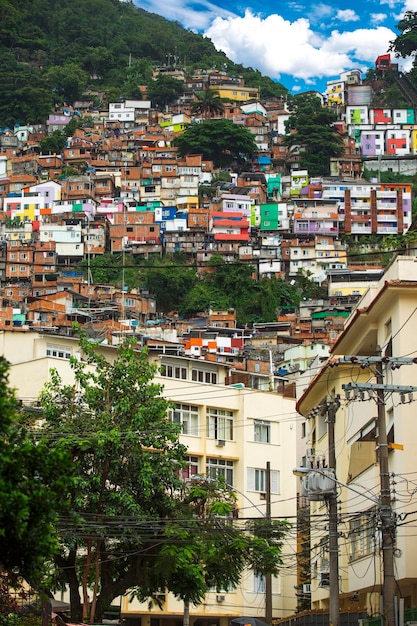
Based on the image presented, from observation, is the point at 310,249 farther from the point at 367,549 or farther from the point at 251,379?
the point at 367,549

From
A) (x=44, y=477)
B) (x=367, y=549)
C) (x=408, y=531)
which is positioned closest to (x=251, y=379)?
(x=367, y=549)

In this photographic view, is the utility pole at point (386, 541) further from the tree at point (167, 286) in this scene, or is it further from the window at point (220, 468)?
the tree at point (167, 286)

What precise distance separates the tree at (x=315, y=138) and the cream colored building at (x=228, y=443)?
405 ft

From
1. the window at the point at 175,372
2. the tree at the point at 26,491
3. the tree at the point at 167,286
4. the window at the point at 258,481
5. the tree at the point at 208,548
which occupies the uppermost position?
the tree at the point at 167,286

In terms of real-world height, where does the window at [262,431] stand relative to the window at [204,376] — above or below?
below

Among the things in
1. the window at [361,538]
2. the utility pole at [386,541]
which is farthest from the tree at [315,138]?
the utility pole at [386,541]

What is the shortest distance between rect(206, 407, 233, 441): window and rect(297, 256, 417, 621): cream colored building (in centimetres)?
1287

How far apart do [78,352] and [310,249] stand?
3627 inches

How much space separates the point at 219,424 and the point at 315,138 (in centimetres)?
13149

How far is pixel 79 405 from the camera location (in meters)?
32.6

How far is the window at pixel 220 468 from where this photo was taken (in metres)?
53.4

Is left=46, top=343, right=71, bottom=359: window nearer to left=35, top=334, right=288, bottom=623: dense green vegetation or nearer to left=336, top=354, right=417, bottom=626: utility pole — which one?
left=35, top=334, right=288, bottom=623: dense green vegetation

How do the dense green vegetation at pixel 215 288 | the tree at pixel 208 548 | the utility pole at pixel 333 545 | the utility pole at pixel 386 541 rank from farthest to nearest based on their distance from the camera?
the dense green vegetation at pixel 215 288 < the tree at pixel 208 548 < the utility pole at pixel 333 545 < the utility pole at pixel 386 541

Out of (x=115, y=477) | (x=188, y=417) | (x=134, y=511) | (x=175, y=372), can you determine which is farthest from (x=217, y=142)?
(x=134, y=511)
